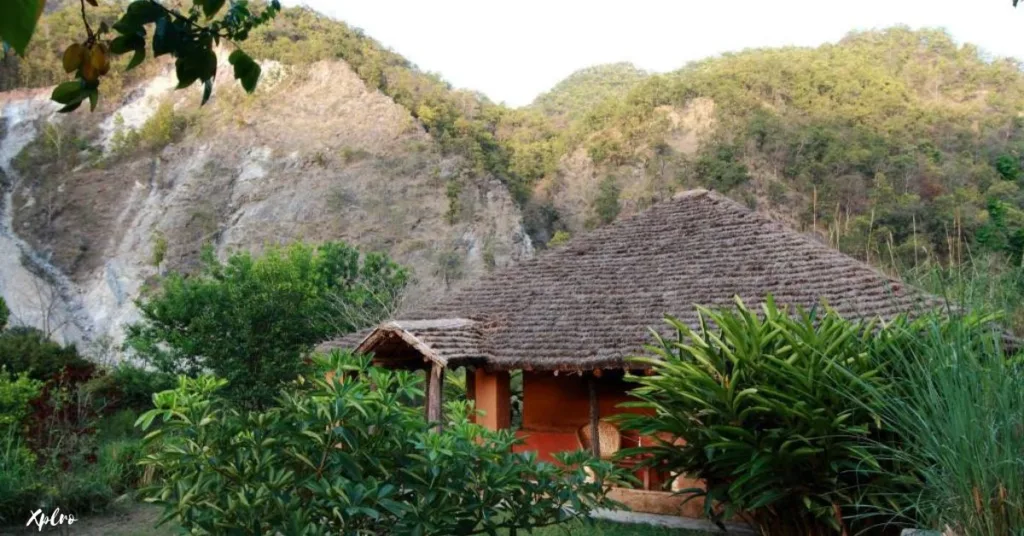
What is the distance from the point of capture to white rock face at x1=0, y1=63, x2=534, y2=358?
97.8ft

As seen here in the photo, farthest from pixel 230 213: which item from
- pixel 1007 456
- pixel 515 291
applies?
pixel 1007 456

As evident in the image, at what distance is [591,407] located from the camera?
32.3 ft

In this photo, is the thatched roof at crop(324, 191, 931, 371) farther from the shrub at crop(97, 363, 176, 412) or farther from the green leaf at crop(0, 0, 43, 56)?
the green leaf at crop(0, 0, 43, 56)

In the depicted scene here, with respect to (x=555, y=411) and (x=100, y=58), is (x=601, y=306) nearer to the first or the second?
(x=555, y=411)

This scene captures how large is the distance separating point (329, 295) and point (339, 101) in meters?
17.1

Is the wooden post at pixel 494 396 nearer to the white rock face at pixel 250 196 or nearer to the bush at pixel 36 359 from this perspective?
the bush at pixel 36 359

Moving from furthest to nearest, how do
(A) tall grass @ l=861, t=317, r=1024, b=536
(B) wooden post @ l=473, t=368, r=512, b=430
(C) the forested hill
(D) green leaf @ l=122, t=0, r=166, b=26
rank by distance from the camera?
(C) the forested hill < (B) wooden post @ l=473, t=368, r=512, b=430 < (A) tall grass @ l=861, t=317, r=1024, b=536 < (D) green leaf @ l=122, t=0, r=166, b=26

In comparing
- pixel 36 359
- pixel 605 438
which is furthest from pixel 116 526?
pixel 36 359

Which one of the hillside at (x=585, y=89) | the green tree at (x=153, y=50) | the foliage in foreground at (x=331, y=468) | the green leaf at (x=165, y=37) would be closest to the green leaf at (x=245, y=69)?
the green tree at (x=153, y=50)

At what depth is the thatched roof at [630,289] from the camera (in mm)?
9328

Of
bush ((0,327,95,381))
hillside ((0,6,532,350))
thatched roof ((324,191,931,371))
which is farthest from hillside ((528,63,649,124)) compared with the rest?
thatched roof ((324,191,931,371))

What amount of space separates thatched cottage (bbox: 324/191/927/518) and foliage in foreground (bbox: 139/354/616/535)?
5312mm

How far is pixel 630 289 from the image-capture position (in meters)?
10.6

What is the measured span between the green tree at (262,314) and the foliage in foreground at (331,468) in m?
5.87
